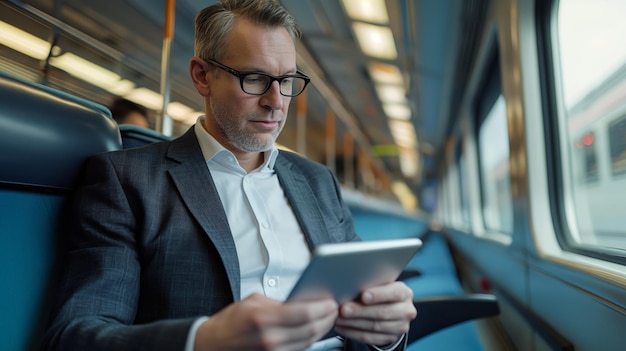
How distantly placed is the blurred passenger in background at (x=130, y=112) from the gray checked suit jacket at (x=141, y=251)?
1.77 feet

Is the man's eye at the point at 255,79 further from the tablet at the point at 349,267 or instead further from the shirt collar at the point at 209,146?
the tablet at the point at 349,267

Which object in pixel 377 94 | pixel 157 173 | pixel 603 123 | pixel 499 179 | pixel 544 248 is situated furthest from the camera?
pixel 377 94

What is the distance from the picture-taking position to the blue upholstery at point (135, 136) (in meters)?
1.26

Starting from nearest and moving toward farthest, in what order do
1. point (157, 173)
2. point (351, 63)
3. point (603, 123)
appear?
point (157, 173) < point (603, 123) < point (351, 63)

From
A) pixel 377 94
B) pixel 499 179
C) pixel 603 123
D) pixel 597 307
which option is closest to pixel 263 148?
pixel 597 307

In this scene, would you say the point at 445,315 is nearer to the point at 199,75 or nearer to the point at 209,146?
the point at 209,146

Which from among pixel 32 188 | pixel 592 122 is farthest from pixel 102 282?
pixel 592 122

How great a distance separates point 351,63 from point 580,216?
3.95 meters

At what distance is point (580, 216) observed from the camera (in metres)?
2.17

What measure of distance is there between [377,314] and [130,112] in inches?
54.8

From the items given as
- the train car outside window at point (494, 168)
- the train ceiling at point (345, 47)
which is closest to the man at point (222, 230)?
the train ceiling at point (345, 47)

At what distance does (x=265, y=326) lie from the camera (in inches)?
25.0

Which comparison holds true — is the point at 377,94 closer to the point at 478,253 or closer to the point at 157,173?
the point at 478,253

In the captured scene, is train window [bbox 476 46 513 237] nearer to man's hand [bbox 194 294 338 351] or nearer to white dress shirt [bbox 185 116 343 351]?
white dress shirt [bbox 185 116 343 351]
